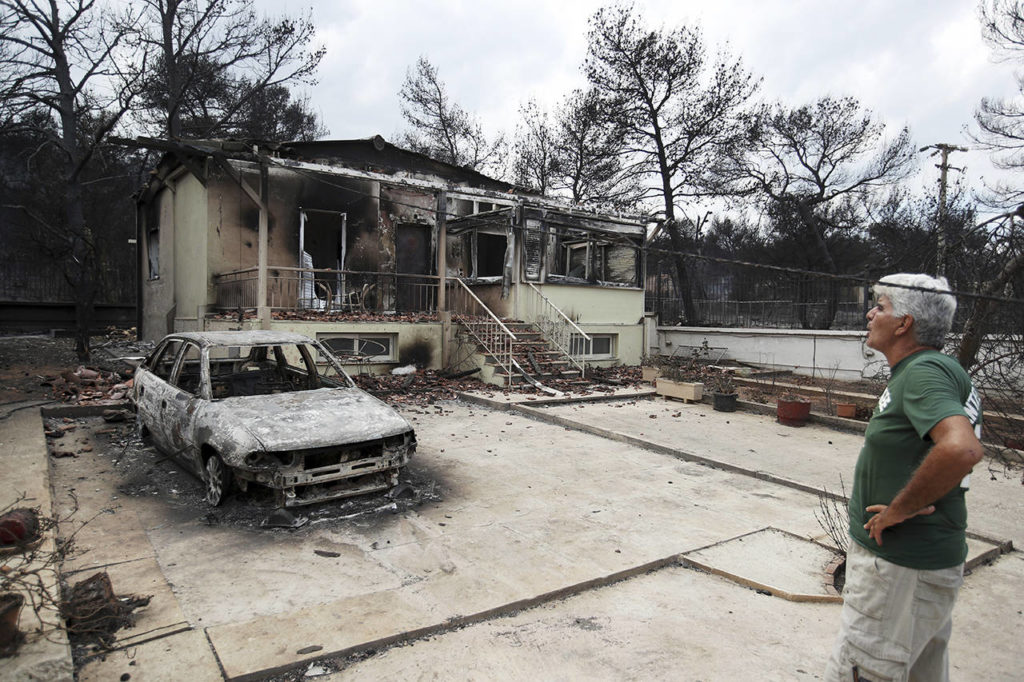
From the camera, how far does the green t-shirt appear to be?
76.2 inches

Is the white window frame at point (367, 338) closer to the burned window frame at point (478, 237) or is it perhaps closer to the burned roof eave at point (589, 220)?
the burned window frame at point (478, 237)

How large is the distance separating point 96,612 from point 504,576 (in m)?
2.31

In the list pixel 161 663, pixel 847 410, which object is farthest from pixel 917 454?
pixel 847 410

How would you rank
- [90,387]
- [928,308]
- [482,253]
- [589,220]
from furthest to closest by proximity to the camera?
[482,253], [589,220], [90,387], [928,308]

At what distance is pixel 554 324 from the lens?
15414mm

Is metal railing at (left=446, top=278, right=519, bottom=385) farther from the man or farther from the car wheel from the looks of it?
the man

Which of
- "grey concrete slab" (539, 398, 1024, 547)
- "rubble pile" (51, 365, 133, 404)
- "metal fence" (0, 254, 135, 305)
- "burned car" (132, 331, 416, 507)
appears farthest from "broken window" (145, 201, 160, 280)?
"grey concrete slab" (539, 398, 1024, 547)

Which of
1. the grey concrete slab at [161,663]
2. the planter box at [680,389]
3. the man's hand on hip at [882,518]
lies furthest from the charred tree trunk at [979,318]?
the planter box at [680,389]

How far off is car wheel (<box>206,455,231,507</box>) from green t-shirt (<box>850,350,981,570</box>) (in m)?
4.77

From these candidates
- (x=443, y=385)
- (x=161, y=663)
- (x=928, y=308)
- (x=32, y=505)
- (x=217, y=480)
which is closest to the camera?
(x=928, y=308)

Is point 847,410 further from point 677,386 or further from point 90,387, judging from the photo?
point 90,387

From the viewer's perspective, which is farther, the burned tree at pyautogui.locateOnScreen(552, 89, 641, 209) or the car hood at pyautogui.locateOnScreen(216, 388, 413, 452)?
the burned tree at pyautogui.locateOnScreen(552, 89, 641, 209)

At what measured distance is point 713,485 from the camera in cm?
645

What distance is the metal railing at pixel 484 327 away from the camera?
44.1 feet
